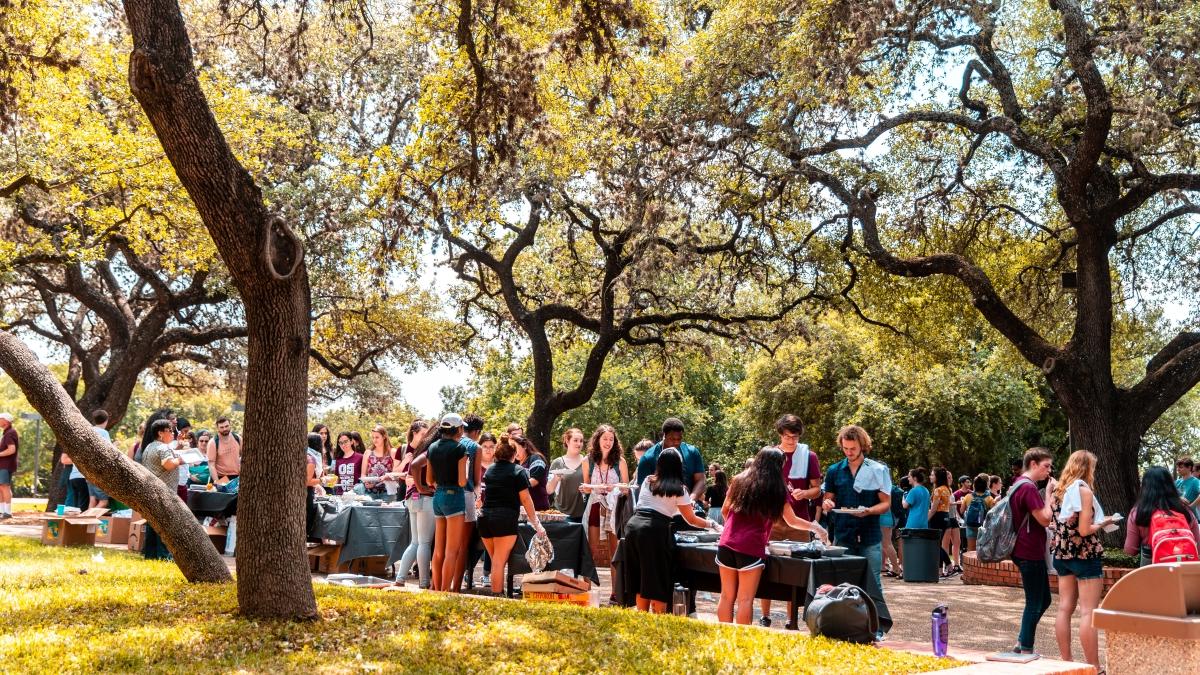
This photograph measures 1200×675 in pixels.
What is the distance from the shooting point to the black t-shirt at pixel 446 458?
959 centimetres

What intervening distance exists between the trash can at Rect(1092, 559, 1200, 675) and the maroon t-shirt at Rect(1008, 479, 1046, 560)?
2555 millimetres

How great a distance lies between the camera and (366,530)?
12273 millimetres

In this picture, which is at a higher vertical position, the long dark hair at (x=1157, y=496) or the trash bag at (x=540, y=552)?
the long dark hair at (x=1157, y=496)

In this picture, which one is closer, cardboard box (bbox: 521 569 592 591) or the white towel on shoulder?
the white towel on shoulder

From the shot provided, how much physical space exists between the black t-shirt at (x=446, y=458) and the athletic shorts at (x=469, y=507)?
0.39m

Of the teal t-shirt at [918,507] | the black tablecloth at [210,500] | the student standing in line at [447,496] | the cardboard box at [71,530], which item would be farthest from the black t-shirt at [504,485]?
the teal t-shirt at [918,507]

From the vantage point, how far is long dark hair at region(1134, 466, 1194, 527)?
816cm

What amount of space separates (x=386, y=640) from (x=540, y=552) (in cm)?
349

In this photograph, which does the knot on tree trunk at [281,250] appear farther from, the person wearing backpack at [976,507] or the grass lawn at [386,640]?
the person wearing backpack at [976,507]

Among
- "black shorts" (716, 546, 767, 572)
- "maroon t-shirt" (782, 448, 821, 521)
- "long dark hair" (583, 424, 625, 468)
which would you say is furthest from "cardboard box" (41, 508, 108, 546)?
"black shorts" (716, 546, 767, 572)

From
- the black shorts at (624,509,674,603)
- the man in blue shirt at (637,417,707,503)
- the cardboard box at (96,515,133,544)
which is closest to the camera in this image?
the black shorts at (624,509,674,603)

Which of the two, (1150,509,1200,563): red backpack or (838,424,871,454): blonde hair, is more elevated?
(838,424,871,454): blonde hair

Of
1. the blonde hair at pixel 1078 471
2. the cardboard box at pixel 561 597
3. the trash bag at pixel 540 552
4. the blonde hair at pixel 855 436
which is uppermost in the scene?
the blonde hair at pixel 855 436

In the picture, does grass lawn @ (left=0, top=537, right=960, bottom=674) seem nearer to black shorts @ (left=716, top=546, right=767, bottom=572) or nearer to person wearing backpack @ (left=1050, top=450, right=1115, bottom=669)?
black shorts @ (left=716, top=546, right=767, bottom=572)
